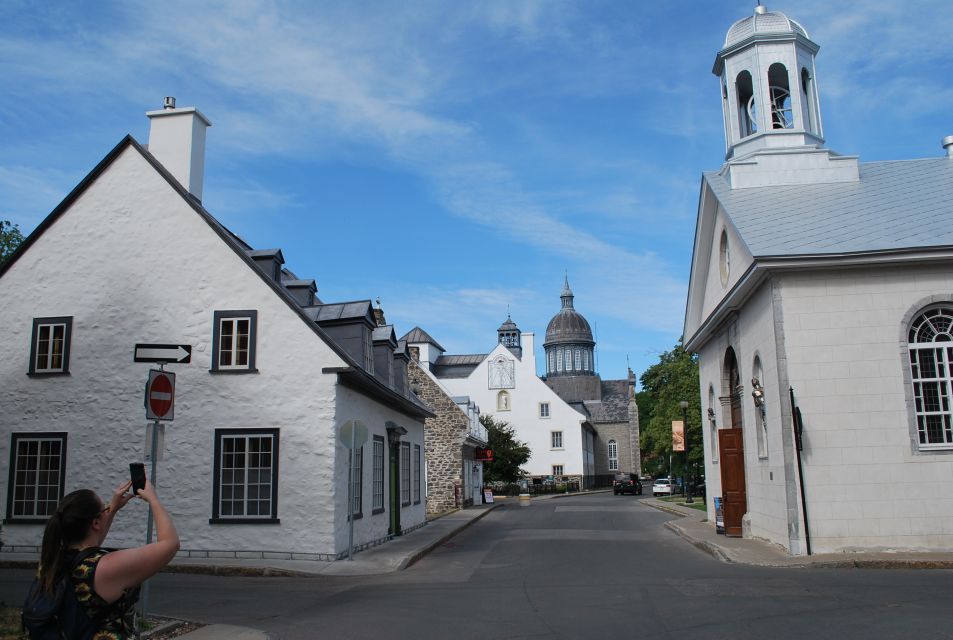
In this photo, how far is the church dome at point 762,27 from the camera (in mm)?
20672

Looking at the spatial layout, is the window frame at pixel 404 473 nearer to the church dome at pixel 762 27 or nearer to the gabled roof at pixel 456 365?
the church dome at pixel 762 27

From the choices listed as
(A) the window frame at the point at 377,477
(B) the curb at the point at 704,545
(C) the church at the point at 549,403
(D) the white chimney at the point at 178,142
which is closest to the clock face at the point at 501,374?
(C) the church at the point at 549,403

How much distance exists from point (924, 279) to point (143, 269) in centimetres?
1534

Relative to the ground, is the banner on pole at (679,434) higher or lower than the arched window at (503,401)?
lower

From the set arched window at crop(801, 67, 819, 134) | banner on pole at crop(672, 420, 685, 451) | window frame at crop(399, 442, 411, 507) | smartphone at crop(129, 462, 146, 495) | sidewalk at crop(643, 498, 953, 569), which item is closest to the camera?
smartphone at crop(129, 462, 146, 495)

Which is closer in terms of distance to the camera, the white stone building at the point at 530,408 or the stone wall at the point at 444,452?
the stone wall at the point at 444,452

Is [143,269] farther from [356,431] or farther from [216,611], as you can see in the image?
[216,611]

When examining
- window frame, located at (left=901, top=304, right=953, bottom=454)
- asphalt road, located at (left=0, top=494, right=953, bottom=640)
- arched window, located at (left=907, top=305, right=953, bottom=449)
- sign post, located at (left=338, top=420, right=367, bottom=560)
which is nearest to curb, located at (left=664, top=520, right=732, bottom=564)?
asphalt road, located at (left=0, top=494, right=953, bottom=640)

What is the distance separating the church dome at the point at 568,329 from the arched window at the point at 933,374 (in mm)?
80603

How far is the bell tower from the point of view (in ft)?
64.9

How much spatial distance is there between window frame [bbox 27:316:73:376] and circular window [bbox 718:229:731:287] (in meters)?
15.0

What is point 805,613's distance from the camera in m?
9.01

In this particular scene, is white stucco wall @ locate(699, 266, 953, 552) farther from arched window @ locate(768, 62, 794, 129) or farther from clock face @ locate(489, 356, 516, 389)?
clock face @ locate(489, 356, 516, 389)

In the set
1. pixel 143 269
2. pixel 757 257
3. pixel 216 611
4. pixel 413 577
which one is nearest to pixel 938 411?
pixel 757 257
